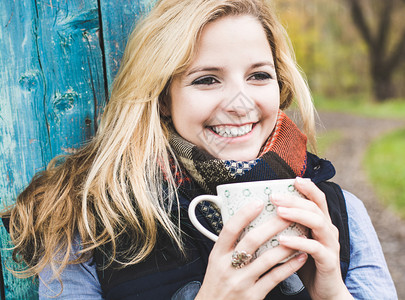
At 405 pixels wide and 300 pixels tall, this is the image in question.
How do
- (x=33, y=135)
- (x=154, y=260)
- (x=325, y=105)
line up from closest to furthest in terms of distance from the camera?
(x=154, y=260) < (x=33, y=135) < (x=325, y=105)

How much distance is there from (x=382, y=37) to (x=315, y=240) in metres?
18.3

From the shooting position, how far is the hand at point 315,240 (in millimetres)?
1155

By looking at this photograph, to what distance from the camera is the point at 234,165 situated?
5.03ft

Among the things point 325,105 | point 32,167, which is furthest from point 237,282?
point 325,105

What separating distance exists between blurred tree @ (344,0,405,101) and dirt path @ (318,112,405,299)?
180 inches

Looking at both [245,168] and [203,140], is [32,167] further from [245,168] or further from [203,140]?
[245,168]

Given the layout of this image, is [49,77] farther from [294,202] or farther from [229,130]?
[294,202]

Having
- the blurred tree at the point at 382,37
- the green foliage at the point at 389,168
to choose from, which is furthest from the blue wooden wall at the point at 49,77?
the blurred tree at the point at 382,37

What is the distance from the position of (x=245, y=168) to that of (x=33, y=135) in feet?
2.86

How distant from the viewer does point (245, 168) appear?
1534mm

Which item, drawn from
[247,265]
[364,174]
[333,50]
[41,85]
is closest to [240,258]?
[247,265]

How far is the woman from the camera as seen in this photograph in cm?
146

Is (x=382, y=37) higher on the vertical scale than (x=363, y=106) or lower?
higher

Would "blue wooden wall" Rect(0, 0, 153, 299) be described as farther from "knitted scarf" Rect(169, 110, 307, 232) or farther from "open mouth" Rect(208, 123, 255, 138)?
"open mouth" Rect(208, 123, 255, 138)
